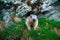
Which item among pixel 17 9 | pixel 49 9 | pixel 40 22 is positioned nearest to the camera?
pixel 40 22

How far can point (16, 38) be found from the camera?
38.4 ft

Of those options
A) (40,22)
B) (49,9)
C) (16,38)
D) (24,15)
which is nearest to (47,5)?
(49,9)

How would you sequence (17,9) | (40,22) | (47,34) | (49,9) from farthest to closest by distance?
1. (17,9)
2. (49,9)
3. (40,22)
4. (47,34)

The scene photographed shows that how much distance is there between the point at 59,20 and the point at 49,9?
152 centimetres

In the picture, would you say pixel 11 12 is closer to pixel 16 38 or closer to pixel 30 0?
pixel 30 0

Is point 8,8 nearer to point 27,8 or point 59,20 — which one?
point 27,8

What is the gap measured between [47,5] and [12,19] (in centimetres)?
222

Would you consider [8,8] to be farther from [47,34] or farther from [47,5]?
[47,34]

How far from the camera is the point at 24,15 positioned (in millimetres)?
14656

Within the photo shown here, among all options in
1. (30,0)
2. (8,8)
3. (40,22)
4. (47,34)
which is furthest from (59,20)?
(8,8)

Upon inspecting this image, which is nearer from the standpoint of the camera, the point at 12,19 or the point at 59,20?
the point at 59,20

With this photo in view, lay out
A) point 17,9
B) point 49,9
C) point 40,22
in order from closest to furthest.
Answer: point 40,22, point 49,9, point 17,9

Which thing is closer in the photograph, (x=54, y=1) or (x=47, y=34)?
(x=47, y=34)

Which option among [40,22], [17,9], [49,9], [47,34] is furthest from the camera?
[17,9]
